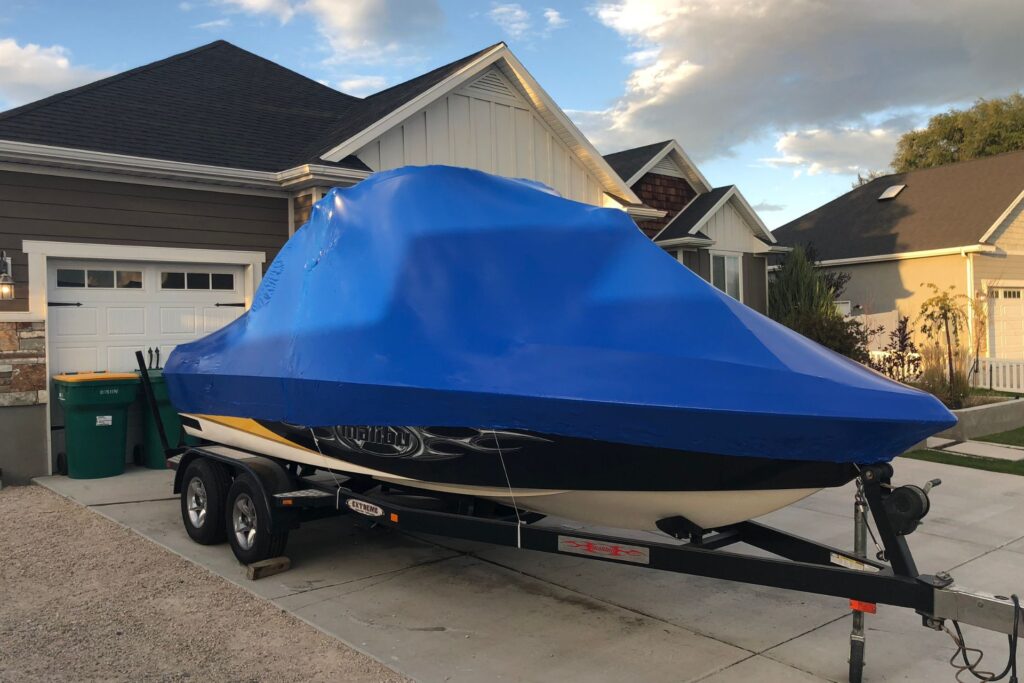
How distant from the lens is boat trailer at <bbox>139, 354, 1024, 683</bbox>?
140 inches

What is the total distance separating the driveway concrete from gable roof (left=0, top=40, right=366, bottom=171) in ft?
Answer: 16.6

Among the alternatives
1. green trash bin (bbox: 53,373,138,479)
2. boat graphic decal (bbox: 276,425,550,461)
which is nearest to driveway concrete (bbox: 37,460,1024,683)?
boat graphic decal (bbox: 276,425,550,461)

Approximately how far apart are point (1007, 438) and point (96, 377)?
40.3ft

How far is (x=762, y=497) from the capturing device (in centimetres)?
411

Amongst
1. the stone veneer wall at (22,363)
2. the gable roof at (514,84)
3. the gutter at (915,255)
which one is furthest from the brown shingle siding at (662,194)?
the stone veneer wall at (22,363)

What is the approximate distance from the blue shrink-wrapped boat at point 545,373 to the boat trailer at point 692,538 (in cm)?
20

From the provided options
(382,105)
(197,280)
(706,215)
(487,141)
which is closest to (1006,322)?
(706,215)

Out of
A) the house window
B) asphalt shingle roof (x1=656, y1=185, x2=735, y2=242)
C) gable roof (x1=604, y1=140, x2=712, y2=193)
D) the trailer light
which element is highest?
gable roof (x1=604, y1=140, x2=712, y2=193)

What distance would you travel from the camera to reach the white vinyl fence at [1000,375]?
618 inches

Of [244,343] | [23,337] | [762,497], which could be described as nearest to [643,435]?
[762,497]

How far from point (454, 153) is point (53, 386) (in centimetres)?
626

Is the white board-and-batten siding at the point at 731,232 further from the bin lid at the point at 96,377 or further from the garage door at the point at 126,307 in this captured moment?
the bin lid at the point at 96,377

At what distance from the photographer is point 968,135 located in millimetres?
41219

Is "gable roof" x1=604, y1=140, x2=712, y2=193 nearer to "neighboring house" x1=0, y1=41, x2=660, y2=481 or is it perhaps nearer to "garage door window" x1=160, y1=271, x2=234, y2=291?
"neighboring house" x1=0, y1=41, x2=660, y2=481
